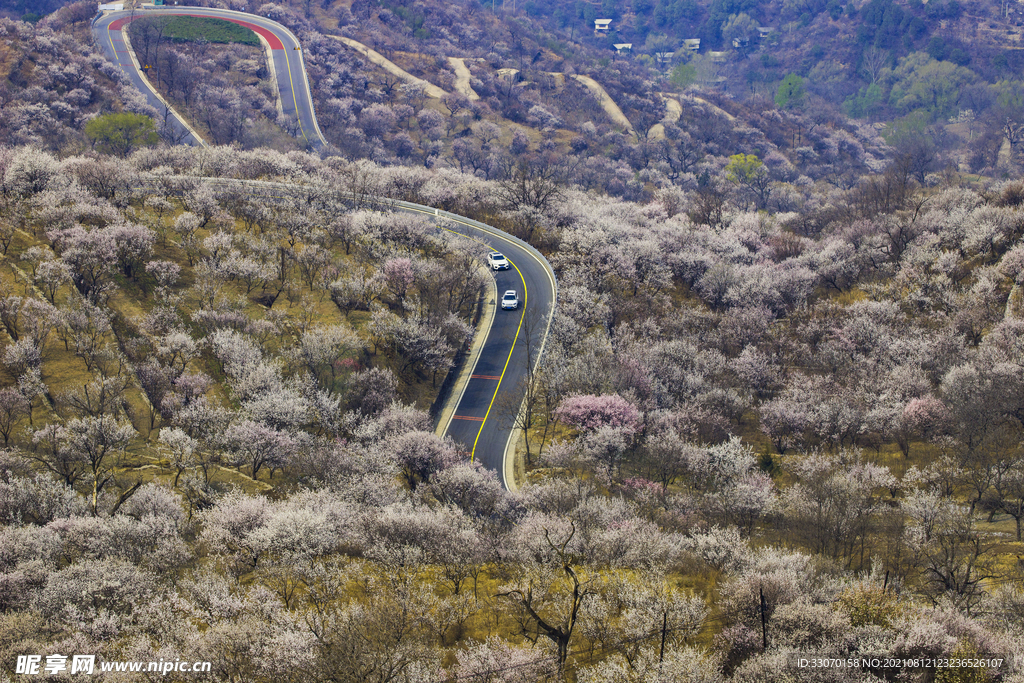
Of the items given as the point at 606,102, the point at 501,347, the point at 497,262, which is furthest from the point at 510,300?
the point at 606,102

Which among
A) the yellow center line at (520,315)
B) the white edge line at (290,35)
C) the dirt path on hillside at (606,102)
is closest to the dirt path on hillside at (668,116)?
the dirt path on hillside at (606,102)

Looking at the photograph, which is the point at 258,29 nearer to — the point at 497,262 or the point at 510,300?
the point at 497,262

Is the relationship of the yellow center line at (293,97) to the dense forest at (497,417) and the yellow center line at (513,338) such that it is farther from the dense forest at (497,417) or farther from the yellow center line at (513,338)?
the yellow center line at (513,338)

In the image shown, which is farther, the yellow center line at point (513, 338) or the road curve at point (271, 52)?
the road curve at point (271, 52)

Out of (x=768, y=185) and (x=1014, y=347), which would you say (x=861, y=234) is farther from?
(x=768, y=185)

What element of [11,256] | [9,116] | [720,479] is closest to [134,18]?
[9,116]
